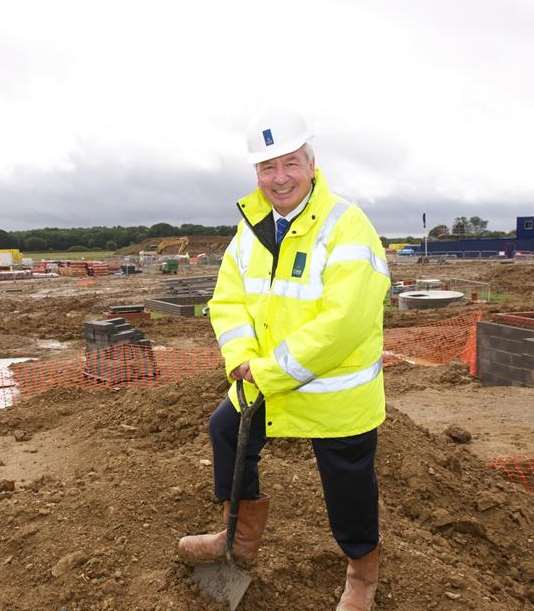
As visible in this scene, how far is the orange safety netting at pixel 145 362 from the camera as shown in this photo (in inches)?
383

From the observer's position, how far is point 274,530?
3.48m

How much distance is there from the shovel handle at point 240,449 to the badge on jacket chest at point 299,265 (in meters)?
0.55

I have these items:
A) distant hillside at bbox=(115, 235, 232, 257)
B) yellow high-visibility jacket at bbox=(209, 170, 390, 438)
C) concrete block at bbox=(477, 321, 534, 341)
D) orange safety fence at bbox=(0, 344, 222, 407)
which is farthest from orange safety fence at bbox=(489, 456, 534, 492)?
distant hillside at bbox=(115, 235, 232, 257)

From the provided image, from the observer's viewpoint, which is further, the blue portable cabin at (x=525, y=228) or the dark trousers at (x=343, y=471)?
the blue portable cabin at (x=525, y=228)

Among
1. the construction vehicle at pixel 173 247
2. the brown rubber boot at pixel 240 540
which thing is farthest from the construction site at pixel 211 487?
the construction vehicle at pixel 173 247

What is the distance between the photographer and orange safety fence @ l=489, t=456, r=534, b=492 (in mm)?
5477

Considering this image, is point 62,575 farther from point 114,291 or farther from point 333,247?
point 114,291

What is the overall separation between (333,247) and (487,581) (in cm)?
223

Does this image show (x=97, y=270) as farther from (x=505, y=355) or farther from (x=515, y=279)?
(x=505, y=355)

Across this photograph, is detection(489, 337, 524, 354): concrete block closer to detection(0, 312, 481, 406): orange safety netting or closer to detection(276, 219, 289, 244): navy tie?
detection(0, 312, 481, 406): orange safety netting

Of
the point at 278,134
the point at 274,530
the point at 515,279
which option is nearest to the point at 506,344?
the point at 274,530

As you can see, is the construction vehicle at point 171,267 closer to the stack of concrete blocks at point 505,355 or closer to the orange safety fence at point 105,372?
the orange safety fence at point 105,372

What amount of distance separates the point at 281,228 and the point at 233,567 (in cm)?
170

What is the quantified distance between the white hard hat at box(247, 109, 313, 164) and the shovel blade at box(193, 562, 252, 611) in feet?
6.56
